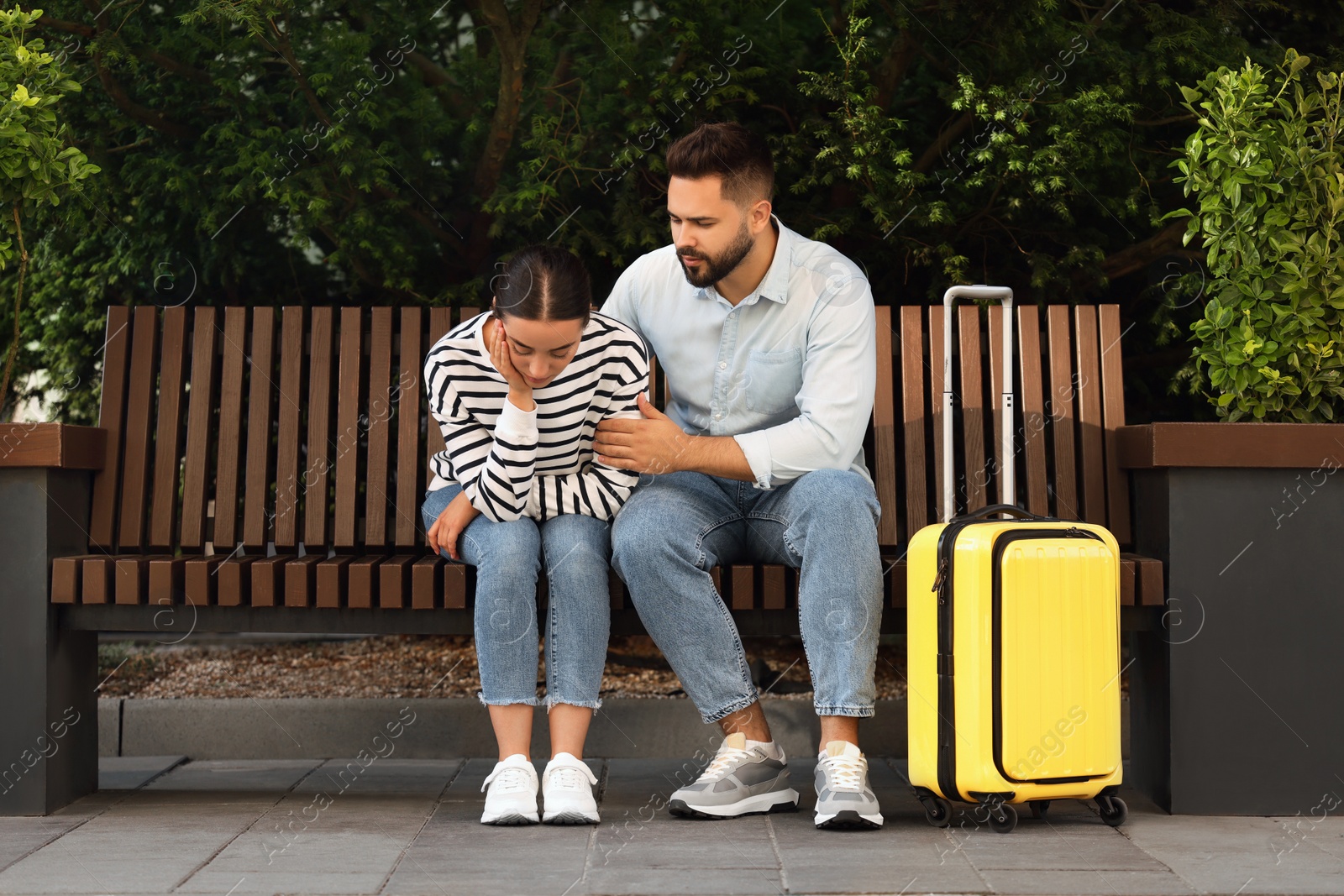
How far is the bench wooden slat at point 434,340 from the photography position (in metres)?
3.70

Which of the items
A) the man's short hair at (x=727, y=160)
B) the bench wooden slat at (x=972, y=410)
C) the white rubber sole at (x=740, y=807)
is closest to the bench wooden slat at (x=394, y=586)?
the white rubber sole at (x=740, y=807)

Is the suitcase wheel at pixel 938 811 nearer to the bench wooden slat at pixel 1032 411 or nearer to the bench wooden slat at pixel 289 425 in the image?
the bench wooden slat at pixel 1032 411

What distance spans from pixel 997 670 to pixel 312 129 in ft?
9.77

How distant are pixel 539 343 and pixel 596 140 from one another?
1.89 m

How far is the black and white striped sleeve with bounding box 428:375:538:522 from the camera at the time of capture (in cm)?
293

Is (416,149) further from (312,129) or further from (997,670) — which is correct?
(997,670)

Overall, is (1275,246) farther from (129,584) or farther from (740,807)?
(129,584)

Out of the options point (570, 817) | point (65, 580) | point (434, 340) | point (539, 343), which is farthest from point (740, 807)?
point (65, 580)

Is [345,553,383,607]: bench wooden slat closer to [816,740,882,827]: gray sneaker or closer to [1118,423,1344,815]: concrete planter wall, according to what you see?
[816,740,882,827]: gray sneaker

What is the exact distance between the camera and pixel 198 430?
3623mm

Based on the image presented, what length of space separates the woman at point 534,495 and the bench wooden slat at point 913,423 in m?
0.92

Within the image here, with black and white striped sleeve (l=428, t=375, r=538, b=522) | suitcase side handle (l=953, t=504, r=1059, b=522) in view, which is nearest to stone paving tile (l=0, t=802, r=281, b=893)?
black and white striped sleeve (l=428, t=375, r=538, b=522)

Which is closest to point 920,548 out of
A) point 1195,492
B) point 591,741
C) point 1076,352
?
point 1195,492

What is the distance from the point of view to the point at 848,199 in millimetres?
4676
